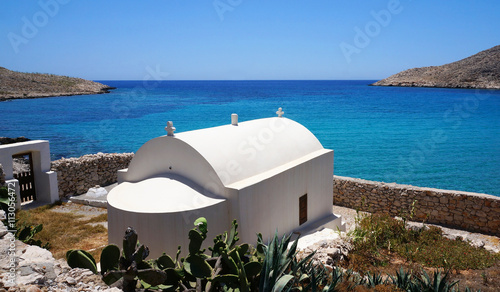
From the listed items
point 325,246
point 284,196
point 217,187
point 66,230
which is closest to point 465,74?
point 284,196

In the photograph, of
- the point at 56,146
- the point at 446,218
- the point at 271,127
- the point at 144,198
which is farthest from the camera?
the point at 56,146

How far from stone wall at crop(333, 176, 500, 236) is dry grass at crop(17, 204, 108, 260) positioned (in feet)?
30.9

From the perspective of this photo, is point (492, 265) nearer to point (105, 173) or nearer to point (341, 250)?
point (341, 250)

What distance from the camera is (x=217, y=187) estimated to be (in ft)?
29.7

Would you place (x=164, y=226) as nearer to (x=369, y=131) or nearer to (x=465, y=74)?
(x=369, y=131)

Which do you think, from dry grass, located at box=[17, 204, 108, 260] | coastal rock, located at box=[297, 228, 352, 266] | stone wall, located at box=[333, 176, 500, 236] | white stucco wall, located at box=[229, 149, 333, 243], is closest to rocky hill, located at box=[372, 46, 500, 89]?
stone wall, located at box=[333, 176, 500, 236]

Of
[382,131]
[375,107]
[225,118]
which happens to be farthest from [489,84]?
[225,118]

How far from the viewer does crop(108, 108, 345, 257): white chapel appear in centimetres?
829

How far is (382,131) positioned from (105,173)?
4264 centimetres

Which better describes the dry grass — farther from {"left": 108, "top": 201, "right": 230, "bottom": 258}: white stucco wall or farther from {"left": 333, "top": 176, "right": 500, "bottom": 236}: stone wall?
{"left": 333, "top": 176, "right": 500, "bottom": 236}: stone wall

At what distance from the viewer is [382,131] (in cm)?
5166

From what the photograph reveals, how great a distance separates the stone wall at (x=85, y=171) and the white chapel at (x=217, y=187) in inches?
268

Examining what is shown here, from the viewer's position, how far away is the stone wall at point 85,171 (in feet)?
53.3

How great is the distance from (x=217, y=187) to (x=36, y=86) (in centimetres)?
9867
